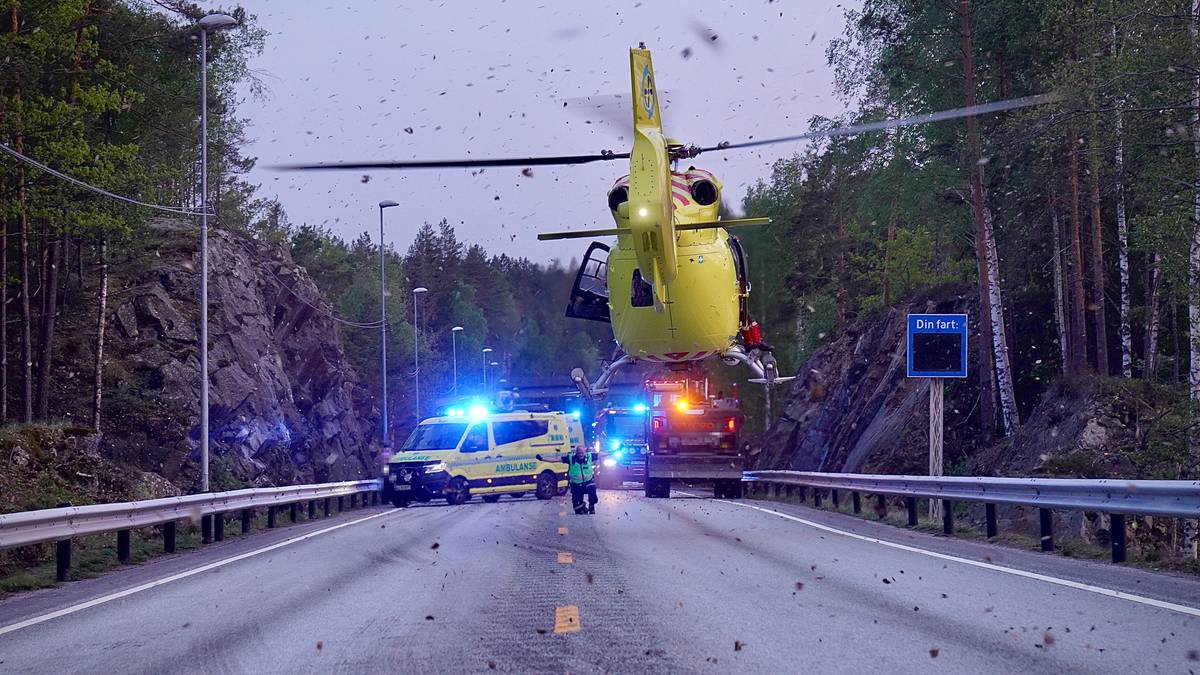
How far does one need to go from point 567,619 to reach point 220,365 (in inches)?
1566

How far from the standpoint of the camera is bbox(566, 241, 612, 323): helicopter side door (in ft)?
77.5

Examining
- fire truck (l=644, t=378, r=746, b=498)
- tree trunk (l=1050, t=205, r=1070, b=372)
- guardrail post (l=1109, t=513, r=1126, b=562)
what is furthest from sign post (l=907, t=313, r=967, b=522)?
tree trunk (l=1050, t=205, r=1070, b=372)

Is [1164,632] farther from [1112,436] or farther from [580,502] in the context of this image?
[1112,436]

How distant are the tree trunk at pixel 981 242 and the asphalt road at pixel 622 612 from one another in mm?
16282

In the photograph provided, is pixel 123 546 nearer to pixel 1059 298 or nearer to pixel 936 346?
pixel 936 346

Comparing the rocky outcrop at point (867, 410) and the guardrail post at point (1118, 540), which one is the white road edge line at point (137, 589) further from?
the rocky outcrop at point (867, 410)

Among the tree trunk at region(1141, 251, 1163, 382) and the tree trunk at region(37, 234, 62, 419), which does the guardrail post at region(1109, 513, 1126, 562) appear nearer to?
the tree trunk at region(1141, 251, 1163, 382)

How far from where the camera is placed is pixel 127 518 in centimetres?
1642

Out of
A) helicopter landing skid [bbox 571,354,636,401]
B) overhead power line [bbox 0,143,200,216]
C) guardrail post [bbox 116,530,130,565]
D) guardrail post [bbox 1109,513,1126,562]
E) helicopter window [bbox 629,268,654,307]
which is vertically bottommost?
guardrail post [bbox 116,530,130,565]

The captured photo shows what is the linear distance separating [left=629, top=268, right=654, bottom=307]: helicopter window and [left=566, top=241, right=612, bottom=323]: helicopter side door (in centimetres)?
136

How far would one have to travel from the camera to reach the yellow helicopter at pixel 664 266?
711 inches

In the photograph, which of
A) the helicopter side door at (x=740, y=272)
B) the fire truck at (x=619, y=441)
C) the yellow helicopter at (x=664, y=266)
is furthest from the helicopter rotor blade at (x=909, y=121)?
the fire truck at (x=619, y=441)

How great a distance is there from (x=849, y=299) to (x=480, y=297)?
222 feet

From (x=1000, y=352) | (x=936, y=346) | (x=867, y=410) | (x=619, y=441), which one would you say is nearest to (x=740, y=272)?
(x=936, y=346)
